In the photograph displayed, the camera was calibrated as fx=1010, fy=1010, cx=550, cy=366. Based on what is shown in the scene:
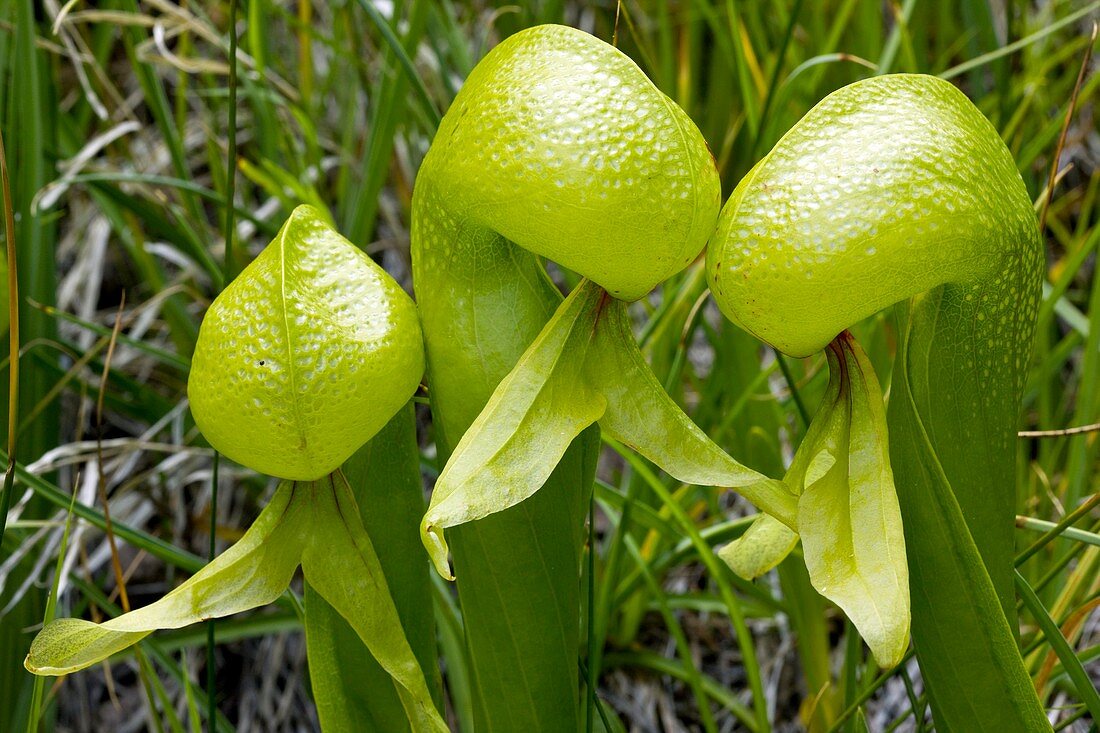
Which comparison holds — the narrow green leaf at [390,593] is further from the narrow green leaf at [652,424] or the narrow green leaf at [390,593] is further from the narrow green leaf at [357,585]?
the narrow green leaf at [652,424]

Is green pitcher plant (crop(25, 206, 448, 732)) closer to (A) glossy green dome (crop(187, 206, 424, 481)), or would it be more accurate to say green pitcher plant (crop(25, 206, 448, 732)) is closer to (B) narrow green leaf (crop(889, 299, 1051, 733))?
(A) glossy green dome (crop(187, 206, 424, 481))

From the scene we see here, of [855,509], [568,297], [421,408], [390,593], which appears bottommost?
[421,408]

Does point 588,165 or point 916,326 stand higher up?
point 588,165

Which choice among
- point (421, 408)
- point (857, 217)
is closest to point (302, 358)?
point (857, 217)

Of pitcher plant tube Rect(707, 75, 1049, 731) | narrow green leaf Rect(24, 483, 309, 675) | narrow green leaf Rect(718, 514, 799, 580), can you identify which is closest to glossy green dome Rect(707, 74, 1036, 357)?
pitcher plant tube Rect(707, 75, 1049, 731)

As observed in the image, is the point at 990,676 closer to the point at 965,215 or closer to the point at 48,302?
the point at 965,215

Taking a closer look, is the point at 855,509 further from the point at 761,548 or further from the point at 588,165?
the point at 588,165

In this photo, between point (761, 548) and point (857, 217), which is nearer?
point (857, 217)
